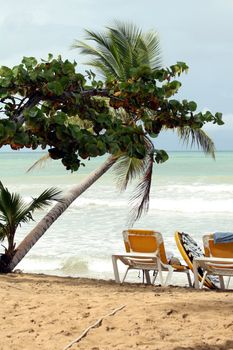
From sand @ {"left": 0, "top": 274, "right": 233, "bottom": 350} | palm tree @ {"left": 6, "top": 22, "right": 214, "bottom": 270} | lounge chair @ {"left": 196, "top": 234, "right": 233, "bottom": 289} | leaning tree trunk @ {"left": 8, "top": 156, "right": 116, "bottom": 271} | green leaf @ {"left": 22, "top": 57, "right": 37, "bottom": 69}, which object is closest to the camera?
green leaf @ {"left": 22, "top": 57, "right": 37, "bottom": 69}

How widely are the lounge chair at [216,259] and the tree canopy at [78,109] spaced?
427cm

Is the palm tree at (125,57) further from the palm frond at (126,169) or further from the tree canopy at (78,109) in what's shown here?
the tree canopy at (78,109)

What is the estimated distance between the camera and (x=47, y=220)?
490 inches

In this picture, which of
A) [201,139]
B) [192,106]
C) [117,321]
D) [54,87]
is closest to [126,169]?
[201,139]

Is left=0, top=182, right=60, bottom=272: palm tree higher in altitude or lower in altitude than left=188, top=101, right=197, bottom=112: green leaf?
lower

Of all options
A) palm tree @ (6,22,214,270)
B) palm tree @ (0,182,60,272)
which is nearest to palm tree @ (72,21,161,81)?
palm tree @ (6,22,214,270)

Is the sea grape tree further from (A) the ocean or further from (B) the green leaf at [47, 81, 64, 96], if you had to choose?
(A) the ocean

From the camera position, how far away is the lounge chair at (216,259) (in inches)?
350

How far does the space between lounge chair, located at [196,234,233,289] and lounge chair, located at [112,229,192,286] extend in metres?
0.52

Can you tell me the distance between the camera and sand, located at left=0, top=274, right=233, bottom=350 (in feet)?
18.5

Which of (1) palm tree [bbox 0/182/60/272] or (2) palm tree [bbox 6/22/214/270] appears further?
(2) palm tree [bbox 6/22/214/270]

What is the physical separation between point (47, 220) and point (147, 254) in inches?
136

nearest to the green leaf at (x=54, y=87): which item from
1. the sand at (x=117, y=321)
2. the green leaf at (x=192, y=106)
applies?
the green leaf at (x=192, y=106)

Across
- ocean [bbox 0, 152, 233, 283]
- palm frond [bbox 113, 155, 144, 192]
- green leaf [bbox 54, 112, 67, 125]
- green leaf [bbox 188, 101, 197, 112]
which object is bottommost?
ocean [bbox 0, 152, 233, 283]
